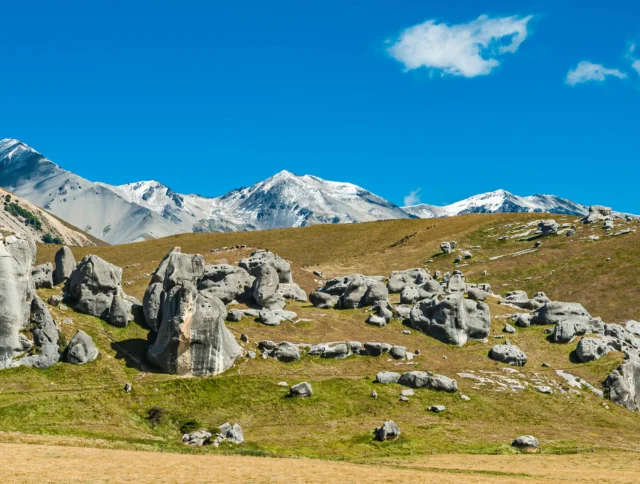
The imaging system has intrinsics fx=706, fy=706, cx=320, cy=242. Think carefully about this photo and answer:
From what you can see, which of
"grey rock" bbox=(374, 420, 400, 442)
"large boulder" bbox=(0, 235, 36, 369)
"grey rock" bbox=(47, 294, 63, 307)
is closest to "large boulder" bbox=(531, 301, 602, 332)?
"grey rock" bbox=(374, 420, 400, 442)

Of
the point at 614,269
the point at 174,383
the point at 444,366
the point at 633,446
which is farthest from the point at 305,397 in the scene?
the point at 614,269

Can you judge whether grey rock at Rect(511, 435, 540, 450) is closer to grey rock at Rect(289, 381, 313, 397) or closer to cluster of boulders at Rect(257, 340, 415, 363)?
grey rock at Rect(289, 381, 313, 397)

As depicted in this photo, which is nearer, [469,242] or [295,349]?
[295,349]

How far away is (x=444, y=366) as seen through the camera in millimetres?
94438

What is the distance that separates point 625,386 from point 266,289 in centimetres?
5220

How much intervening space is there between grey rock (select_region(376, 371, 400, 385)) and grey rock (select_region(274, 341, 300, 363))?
11130 mm

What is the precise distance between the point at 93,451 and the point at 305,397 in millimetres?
29545

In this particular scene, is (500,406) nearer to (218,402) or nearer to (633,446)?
(633,446)

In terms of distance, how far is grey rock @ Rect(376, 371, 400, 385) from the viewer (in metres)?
86.4

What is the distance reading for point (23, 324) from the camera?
8194 cm

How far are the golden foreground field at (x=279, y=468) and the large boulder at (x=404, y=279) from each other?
215ft

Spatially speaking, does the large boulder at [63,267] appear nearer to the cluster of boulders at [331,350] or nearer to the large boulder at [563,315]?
the cluster of boulders at [331,350]

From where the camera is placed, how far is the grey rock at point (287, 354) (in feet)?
297

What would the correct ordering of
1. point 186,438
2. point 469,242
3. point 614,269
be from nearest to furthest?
1. point 186,438
2. point 614,269
3. point 469,242
